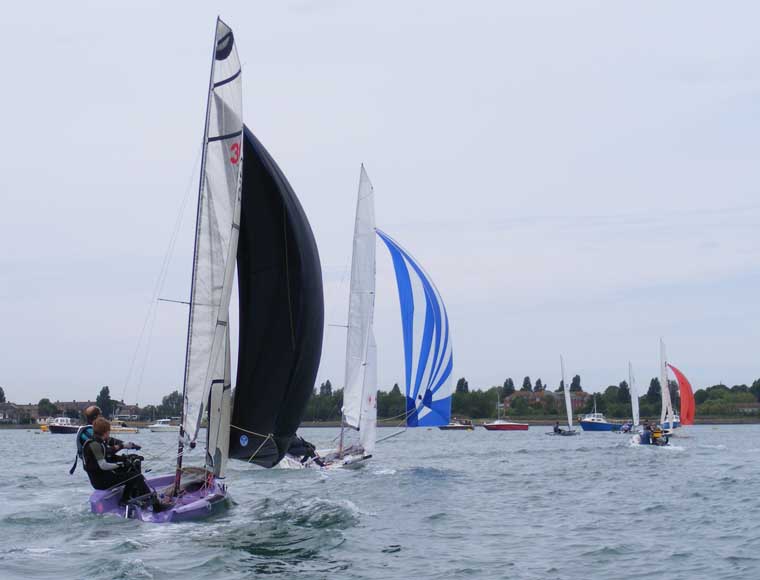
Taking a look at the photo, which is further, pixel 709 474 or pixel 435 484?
pixel 709 474

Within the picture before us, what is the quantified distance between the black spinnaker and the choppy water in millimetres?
1453

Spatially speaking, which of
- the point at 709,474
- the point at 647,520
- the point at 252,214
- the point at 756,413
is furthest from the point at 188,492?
the point at 756,413

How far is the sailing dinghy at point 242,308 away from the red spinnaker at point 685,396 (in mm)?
50174

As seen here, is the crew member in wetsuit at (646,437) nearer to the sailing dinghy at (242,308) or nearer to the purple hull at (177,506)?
the sailing dinghy at (242,308)

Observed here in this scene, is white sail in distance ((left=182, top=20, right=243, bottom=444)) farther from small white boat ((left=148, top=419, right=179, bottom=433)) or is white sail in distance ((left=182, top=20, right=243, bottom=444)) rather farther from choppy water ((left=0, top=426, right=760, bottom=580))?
small white boat ((left=148, top=419, right=179, bottom=433))

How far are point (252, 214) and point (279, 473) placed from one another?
12766mm

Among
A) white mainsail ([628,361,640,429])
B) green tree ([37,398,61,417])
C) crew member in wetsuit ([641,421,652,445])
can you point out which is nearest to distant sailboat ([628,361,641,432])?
white mainsail ([628,361,640,429])

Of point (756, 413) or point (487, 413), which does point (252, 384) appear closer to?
point (487, 413)

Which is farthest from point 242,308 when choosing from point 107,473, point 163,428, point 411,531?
point 163,428

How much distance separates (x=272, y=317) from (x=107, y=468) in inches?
134

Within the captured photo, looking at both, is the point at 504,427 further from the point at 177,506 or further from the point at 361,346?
the point at 177,506

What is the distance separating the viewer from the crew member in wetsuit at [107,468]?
14344 millimetres

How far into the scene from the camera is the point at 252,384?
53.1 ft

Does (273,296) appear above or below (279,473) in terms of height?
above
